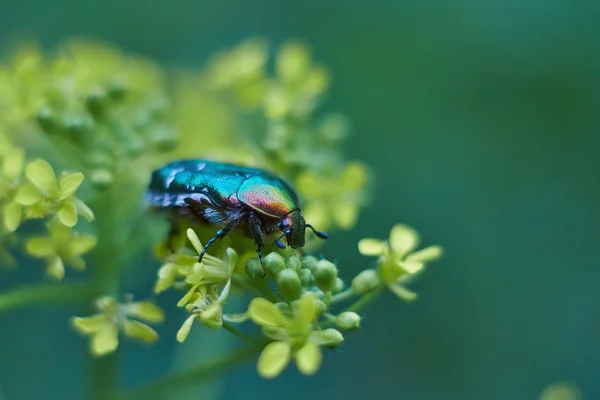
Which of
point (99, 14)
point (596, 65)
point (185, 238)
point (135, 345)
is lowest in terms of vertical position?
point (185, 238)

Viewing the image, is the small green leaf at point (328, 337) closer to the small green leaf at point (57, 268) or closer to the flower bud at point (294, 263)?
the flower bud at point (294, 263)

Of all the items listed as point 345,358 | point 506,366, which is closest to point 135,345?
point 345,358

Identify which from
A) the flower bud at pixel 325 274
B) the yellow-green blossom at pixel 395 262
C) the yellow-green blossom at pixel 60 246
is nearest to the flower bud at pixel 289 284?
the flower bud at pixel 325 274

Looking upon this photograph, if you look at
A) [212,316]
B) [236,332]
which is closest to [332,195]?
[236,332]

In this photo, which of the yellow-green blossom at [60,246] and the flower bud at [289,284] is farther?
the yellow-green blossom at [60,246]

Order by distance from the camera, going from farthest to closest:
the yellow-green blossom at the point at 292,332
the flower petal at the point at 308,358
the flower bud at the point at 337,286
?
the flower bud at the point at 337,286, the yellow-green blossom at the point at 292,332, the flower petal at the point at 308,358

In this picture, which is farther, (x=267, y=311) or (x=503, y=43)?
(x=503, y=43)

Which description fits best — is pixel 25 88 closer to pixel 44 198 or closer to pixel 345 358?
pixel 44 198
